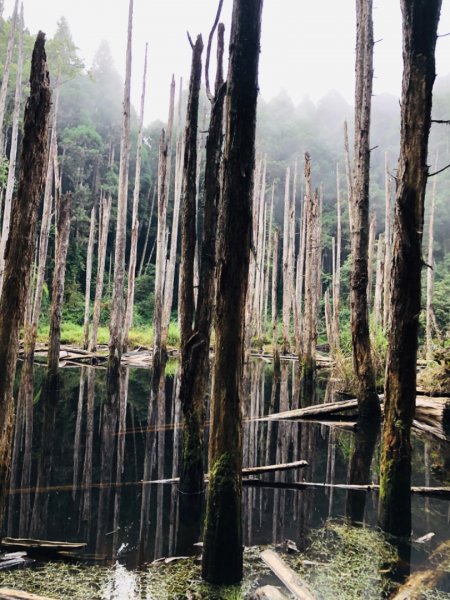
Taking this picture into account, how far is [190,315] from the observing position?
17.0 feet

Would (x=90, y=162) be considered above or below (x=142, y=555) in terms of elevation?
above

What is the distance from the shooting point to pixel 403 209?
12.6ft

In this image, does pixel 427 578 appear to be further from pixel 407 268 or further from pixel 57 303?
pixel 57 303

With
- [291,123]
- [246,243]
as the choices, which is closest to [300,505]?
[246,243]

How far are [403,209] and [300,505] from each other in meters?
2.90

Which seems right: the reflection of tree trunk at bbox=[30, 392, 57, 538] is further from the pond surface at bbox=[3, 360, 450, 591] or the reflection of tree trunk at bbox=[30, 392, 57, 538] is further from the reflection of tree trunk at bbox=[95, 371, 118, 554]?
the reflection of tree trunk at bbox=[95, 371, 118, 554]

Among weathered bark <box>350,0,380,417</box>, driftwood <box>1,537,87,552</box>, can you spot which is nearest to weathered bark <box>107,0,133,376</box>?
weathered bark <box>350,0,380,417</box>

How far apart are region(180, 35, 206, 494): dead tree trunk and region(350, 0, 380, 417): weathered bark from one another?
4.00m

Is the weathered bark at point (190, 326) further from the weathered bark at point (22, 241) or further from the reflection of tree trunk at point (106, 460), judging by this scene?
the weathered bark at point (22, 241)

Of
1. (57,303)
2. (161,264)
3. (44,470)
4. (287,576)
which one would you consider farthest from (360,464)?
(161,264)

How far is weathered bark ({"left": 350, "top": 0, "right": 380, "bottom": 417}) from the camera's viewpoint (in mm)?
8125

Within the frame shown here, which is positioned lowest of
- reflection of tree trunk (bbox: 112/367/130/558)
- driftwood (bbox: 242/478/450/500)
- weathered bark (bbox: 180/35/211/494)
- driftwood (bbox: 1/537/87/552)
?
reflection of tree trunk (bbox: 112/367/130/558)

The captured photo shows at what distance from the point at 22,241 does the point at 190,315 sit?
2.46m

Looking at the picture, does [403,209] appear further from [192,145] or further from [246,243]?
[192,145]
